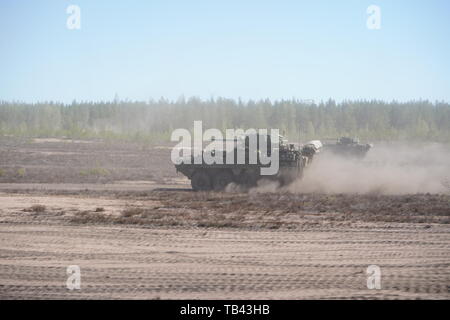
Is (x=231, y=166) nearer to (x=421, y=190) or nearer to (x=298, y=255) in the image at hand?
(x=421, y=190)

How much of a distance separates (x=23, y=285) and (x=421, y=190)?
59.2 ft

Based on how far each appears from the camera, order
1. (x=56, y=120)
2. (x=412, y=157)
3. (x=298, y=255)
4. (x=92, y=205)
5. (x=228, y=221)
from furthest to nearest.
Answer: (x=56, y=120) < (x=412, y=157) < (x=92, y=205) < (x=228, y=221) < (x=298, y=255)

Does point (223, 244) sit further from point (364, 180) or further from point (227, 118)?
point (227, 118)

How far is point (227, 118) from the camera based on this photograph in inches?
3831

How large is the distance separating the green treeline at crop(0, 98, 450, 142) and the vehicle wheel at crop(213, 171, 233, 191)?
49.2 metres

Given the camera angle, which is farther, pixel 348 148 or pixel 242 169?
pixel 348 148

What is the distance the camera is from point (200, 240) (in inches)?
523

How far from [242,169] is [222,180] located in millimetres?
923

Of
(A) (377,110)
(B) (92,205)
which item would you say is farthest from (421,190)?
(A) (377,110)

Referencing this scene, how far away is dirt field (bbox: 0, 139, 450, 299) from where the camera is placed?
9609 mm
